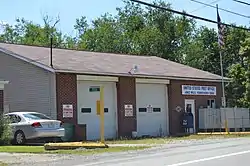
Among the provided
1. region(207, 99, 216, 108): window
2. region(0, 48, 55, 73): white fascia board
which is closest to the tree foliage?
region(207, 99, 216, 108): window

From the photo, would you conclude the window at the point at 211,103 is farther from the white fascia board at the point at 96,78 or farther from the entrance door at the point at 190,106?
the white fascia board at the point at 96,78

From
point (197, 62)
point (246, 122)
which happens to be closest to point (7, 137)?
point (246, 122)

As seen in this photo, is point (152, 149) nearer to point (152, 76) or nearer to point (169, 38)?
point (152, 76)

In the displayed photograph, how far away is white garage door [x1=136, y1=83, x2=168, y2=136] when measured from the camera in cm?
3406

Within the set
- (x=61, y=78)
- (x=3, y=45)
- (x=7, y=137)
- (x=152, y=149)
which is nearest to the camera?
(x=152, y=149)

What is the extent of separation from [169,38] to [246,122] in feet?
89.1

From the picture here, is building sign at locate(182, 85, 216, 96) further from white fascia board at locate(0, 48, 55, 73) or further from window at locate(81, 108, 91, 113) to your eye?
white fascia board at locate(0, 48, 55, 73)

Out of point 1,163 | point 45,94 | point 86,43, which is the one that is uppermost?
point 86,43

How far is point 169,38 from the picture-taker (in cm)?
6488

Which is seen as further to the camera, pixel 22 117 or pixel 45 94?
pixel 45 94

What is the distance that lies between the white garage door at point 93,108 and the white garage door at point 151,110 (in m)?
2.12

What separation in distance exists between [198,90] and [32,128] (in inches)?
638

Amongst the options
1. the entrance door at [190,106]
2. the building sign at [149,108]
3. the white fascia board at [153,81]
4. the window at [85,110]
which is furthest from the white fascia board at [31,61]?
the entrance door at [190,106]

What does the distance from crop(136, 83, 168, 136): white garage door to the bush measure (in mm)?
10692
